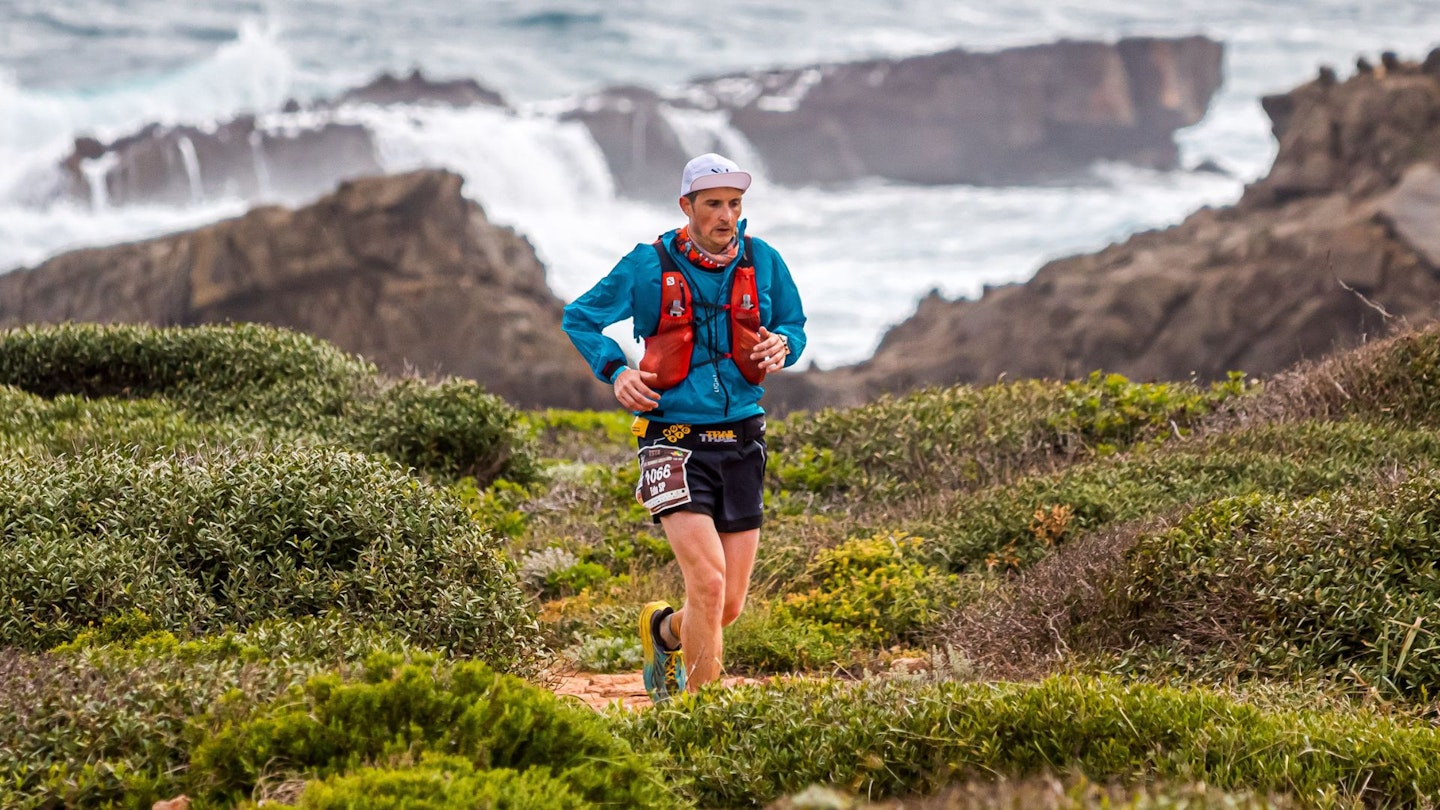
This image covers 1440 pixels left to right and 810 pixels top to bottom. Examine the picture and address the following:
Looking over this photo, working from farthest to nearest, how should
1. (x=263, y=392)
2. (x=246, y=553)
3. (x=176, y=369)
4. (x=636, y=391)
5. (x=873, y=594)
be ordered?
(x=176, y=369) < (x=263, y=392) < (x=873, y=594) < (x=246, y=553) < (x=636, y=391)

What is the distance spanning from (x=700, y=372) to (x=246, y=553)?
2018 mm

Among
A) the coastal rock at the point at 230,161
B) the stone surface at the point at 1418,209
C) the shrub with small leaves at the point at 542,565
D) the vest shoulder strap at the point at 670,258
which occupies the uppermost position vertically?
the coastal rock at the point at 230,161

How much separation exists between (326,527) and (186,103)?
6351cm

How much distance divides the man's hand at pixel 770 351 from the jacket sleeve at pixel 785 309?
0.62 ft

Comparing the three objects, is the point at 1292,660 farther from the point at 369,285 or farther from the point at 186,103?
the point at 186,103

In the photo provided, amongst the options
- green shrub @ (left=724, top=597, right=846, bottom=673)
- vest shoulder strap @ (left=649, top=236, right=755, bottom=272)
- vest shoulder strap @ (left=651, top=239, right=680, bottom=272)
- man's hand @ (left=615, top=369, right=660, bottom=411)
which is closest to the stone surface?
green shrub @ (left=724, top=597, right=846, bottom=673)

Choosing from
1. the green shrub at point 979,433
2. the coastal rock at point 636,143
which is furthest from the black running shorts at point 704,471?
the coastal rock at point 636,143

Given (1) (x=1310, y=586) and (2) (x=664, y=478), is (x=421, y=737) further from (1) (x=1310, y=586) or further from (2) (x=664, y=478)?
(1) (x=1310, y=586)

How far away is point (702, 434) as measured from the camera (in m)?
5.73

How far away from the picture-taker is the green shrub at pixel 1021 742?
443 centimetres

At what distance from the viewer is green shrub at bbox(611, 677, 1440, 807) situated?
443 centimetres

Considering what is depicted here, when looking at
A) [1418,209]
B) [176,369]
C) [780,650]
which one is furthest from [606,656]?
[1418,209]

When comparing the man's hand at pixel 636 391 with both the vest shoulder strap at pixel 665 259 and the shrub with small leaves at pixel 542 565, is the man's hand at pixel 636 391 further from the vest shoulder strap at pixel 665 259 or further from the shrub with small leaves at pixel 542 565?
the shrub with small leaves at pixel 542 565

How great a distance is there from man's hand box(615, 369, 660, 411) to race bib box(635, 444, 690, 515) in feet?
0.68
